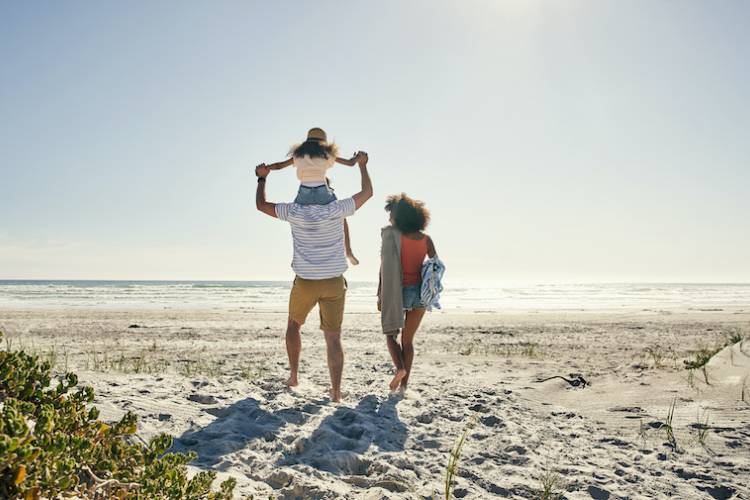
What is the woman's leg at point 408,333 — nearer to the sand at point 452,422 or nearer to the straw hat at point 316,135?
the sand at point 452,422

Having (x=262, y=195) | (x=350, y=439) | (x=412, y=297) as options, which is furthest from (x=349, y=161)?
(x=350, y=439)

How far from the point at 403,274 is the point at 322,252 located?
1179 millimetres

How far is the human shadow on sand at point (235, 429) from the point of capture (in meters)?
3.06

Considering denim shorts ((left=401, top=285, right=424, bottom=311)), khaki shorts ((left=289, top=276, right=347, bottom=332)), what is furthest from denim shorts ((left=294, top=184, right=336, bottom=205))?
denim shorts ((left=401, top=285, right=424, bottom=311))

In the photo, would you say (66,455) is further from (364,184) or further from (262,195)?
(364,184)

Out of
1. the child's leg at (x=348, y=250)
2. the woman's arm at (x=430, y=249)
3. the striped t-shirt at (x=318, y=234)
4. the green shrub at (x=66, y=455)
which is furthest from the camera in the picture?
the woman's arm at (x=430, y=249)

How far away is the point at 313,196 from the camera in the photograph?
4.33 m

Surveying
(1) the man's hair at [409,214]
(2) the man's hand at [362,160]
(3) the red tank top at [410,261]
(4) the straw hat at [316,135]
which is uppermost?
(4) the straw hat at [316,135]

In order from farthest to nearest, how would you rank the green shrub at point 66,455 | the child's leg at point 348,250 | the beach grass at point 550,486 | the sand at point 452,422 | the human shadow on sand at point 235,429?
the child's leg at point 348,250 → the human shadow on sand at point 235,429 → the sand at point 452,422 → the beach grass at point 550,486 → the green shrub at point 66,455

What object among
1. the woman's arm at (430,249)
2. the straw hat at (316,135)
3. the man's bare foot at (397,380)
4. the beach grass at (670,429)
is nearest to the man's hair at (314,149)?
the straw hat at (316,135)

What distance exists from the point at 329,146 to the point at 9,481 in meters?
3.48

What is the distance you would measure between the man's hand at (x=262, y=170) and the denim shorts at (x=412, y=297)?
1.84 metres

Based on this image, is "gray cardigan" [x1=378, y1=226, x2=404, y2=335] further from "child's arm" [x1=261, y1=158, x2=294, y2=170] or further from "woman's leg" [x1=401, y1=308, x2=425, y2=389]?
"child's arm" [x1=261, y1=158, x2=294, y2=170]

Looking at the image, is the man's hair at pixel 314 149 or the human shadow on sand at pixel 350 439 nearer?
the human shadow on sand at pixel 350 439
